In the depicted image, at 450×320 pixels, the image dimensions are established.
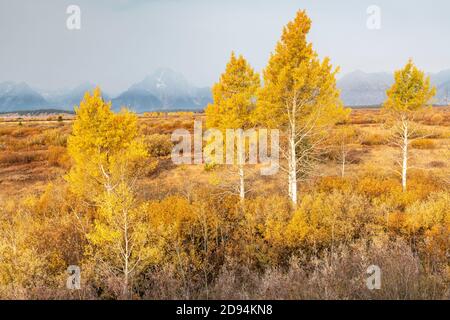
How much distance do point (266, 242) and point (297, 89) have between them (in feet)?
25.2

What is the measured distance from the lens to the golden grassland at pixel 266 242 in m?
8.28

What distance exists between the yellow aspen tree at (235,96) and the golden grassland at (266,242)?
11.6 feet

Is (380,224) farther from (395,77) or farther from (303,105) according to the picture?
(395,77)

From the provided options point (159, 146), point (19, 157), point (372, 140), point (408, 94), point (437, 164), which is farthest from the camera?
point (372, 140)

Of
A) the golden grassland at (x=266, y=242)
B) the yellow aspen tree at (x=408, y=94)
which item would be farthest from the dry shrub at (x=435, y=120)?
the yellow aspen tree at (x=408, y=94)

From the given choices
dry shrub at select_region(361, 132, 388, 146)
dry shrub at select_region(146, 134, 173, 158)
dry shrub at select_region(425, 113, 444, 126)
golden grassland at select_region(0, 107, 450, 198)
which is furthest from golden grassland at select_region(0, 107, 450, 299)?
dry shrub at select_region(425, 113, 444, 126)

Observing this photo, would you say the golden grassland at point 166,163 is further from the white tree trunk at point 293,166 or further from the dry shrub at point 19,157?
the white tree trunk at point 293,166

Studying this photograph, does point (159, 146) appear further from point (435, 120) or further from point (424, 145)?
point (435, 120)

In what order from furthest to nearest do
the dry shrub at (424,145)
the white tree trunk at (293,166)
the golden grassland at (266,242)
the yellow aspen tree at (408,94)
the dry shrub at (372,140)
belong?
the dry shrub at (372,140) → the dry shrub at (424,145) → the yellow aspen tree at (408,94) → the white tree trunk at (293,166) → the golden grassland at (266,242)

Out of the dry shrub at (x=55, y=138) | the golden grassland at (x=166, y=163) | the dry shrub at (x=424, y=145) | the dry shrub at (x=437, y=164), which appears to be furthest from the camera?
the dry shrub at (x=55, y=138)

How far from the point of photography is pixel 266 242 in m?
15.4

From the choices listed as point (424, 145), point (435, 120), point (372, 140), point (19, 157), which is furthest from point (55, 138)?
point (435, 120)

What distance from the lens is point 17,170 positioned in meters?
30.9
